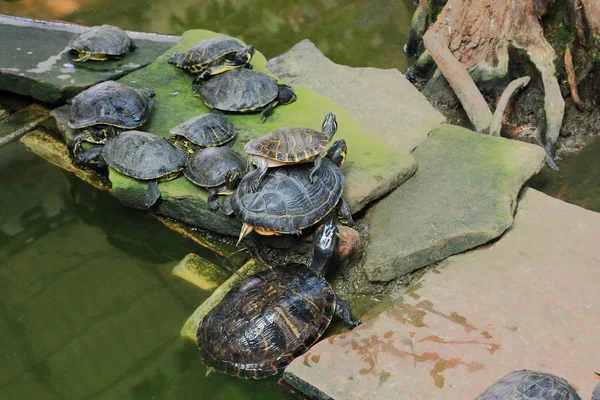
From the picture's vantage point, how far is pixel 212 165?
5062 millimetres

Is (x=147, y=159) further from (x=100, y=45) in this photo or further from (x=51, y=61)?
(x=51, y=61)

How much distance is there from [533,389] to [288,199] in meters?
2.16

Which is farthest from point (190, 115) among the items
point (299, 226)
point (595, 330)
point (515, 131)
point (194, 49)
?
point (595, 330)

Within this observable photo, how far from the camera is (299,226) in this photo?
457 cm

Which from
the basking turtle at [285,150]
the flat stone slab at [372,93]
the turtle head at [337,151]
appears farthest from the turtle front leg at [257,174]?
the flat stone slab at [372,93]

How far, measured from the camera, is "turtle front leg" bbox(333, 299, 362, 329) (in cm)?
429

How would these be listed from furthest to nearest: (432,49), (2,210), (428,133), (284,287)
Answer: (432,49)
(428,133)
(2,210)
(284,287)

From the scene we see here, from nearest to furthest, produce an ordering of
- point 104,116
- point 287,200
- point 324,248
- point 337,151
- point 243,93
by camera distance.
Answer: point 324,248 → point 287,200 → point 337,151 → point 104,116 → point 243,93

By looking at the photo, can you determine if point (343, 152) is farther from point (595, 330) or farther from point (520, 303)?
point (595, 330)

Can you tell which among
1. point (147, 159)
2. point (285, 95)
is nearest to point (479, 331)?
point (147, 159)

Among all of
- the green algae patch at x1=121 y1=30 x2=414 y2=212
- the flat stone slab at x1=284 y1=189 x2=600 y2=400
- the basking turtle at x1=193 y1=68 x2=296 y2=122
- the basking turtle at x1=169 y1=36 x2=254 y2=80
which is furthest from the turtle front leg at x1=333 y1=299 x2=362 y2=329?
the basking turtle at x1=169 y1=36 x2=254 y2=80

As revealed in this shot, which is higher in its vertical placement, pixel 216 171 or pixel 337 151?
pixel 337 151

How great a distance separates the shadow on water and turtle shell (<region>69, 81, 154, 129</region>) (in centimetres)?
65

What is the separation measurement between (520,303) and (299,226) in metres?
1.66
